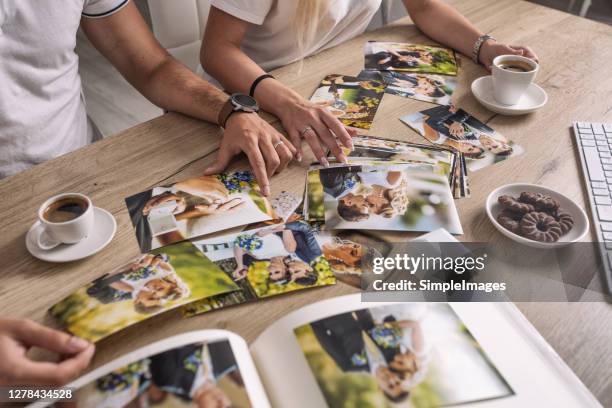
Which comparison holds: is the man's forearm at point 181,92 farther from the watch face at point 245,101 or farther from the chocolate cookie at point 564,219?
the chocolate cookie at point 564,219

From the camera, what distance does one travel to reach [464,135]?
0.98 m

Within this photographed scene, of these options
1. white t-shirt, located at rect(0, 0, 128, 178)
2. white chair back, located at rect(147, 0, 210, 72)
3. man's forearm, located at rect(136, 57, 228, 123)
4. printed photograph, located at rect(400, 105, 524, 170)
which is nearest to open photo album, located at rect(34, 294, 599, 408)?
printed photograph, located at rect(400, 105, 524, 170)

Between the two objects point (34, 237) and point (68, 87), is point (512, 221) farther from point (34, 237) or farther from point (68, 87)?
point (68, 87)

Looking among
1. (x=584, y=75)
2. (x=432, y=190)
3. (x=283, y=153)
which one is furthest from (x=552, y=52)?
(x=283, y=153)

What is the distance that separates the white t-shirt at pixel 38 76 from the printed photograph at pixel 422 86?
25.1 inches

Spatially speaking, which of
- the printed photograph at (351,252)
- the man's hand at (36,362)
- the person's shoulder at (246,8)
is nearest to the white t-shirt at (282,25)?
the person's shoulder at (246,8)

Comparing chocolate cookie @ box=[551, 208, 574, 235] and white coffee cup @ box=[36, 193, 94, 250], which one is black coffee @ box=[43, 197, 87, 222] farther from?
chocolate cookie @ box=[551, 208, 574, 235]

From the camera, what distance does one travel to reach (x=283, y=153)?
2.89 ft

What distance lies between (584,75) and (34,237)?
1.23 metres

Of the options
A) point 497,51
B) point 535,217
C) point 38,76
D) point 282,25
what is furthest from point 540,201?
point 38,76

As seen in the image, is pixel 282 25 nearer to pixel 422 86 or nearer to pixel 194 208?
pixel 422 86

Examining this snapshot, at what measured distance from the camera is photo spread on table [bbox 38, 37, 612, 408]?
51cm

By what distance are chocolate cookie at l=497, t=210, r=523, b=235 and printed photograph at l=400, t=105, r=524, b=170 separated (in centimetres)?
14

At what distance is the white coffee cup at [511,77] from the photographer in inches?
40.2
